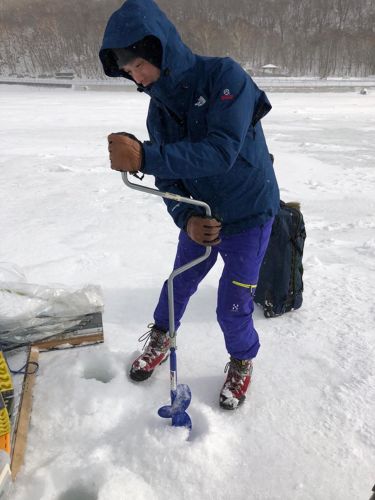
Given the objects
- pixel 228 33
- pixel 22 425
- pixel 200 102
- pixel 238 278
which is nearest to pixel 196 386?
pixel 238 278

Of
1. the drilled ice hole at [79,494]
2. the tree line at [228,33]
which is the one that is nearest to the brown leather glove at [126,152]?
the drilled ice hole at [79,494]

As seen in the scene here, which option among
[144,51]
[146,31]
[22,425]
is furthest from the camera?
[22,425]

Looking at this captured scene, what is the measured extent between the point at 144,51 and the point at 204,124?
0.39 m

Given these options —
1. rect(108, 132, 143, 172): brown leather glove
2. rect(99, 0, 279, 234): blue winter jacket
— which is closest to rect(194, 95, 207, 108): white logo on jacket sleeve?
rect(99, 0, 279, 234): blue winter jacket

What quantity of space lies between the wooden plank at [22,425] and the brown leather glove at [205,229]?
1.23m

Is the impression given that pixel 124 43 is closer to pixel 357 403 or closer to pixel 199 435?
pixel 199 435

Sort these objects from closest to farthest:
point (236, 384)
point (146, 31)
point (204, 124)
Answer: point (146, 31)
point (204, 124)
point (236, 384)

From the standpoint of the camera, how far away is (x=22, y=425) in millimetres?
1964

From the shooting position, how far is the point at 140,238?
4.60 meters

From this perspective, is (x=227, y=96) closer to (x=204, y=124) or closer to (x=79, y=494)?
(x=204, y=124)

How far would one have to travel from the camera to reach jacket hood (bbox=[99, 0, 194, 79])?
61.7 inches

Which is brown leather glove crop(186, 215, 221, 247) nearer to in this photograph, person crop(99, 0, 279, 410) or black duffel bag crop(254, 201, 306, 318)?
person crop(99, 0, 279, 410)

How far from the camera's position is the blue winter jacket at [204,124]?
5.27 ft

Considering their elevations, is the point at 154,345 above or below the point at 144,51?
below
